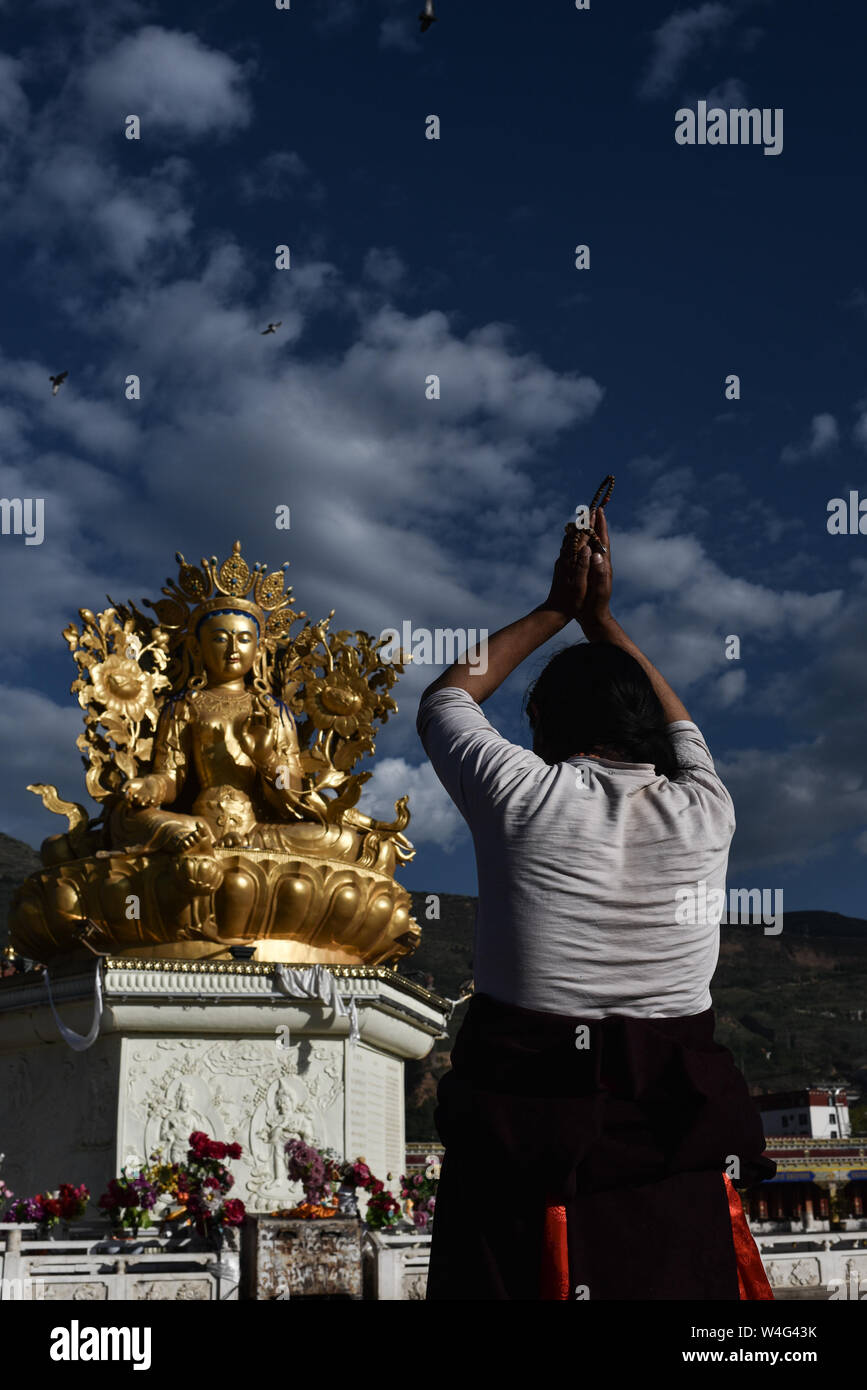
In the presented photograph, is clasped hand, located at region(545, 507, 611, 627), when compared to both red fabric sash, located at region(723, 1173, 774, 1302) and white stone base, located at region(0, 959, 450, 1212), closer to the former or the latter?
red fabric sash, located at region(723, 1173, 774, 1302)

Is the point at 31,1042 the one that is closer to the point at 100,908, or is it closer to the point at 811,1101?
the point at 100,908

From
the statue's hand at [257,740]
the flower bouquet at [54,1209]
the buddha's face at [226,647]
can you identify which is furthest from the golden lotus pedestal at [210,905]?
the flower bouquet at [54,1209]

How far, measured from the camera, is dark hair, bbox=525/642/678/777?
226 centimetres

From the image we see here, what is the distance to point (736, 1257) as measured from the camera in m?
1.96

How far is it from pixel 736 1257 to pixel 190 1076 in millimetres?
11056

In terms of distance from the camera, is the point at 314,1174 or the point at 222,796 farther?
the point at 222,796

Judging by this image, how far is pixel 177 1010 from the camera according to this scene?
40.1 feet

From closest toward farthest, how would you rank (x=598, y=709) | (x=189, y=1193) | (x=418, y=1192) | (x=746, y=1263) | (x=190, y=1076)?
1. (x=746, y=1263)
2. (x=598, y=709)
3. (x=189, y=1193)
4. (x=418, y=1192)
5. (x=190, y=1076)

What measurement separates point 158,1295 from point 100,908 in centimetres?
609

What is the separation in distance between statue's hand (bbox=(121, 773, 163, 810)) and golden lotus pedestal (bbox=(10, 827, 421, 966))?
24.7 inches

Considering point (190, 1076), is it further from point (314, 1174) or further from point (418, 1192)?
point (314, 1174)

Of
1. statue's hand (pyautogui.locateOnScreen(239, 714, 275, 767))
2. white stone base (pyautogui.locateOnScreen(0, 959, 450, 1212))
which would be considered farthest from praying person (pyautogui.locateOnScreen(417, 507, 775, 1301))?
statue's hand (pyautogui.locateOnScreen(239, 714, 275, 767))

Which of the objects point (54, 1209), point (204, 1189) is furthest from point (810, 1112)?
point (54, 1209)
